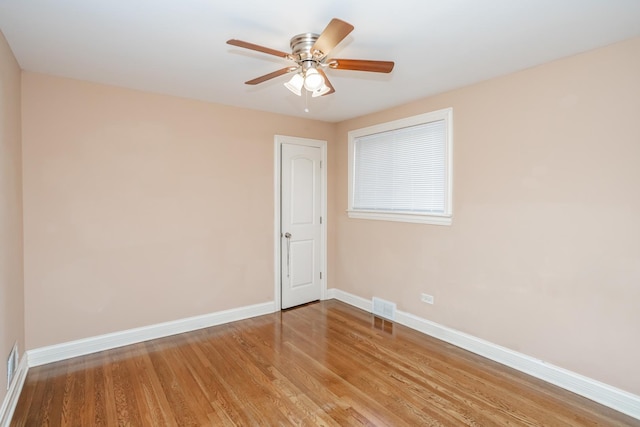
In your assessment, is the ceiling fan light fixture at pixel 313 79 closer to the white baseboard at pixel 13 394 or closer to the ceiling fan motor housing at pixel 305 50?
the ceiling fan motor housing at pixel 305 50

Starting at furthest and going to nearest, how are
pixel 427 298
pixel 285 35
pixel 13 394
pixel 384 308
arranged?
pixel 384 308, pixel 427 298, pixel 13 394, pixel 285 35

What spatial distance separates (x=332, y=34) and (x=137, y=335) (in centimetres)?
326

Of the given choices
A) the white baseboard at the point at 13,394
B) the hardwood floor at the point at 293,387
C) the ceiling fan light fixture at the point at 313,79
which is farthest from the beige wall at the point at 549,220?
the white baseboard at the point at 13,394

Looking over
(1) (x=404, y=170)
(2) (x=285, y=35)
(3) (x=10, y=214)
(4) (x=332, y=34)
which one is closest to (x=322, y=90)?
(2) (x=285, y=35)

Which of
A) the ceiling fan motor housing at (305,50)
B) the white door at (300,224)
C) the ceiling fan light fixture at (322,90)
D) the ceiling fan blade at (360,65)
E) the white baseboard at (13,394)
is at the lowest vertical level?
the white baseboard at (13,394)

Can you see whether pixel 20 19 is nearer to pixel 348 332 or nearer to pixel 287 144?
Answer: pixel 287 144

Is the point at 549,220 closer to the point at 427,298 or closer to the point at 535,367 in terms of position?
the point at 535,367

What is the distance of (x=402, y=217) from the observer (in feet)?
12.5

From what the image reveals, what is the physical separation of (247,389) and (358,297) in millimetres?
2173

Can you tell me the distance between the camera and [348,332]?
359 centimetres

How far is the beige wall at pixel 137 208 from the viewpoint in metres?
2.86

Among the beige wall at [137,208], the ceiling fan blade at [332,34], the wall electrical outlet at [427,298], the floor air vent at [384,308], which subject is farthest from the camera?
the floor air vent at [384,308]

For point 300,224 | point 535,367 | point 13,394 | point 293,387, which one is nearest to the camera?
point 13,394

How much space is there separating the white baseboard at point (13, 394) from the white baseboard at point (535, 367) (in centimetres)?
337
